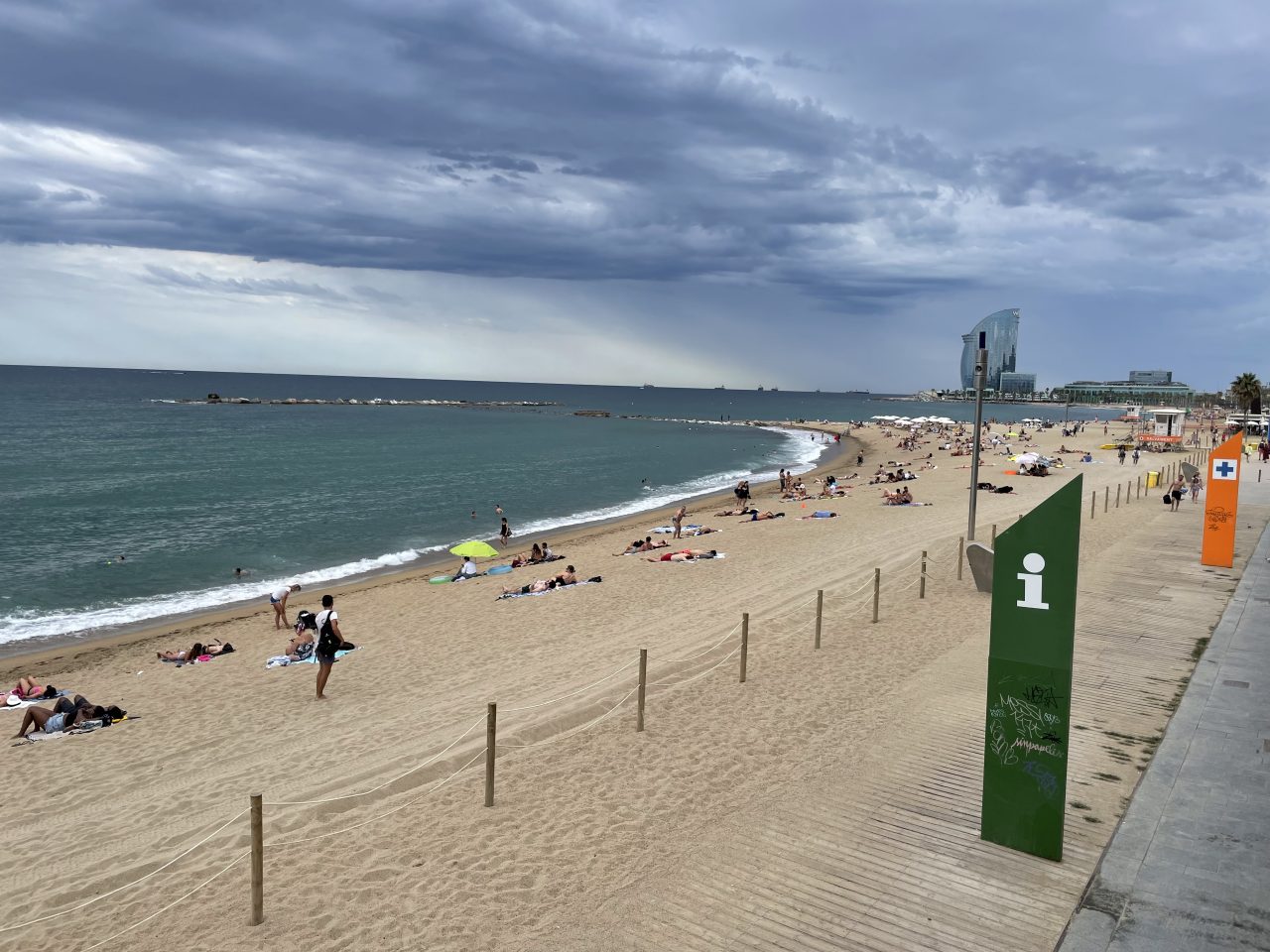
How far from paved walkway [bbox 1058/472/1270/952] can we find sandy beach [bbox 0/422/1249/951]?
0.33m

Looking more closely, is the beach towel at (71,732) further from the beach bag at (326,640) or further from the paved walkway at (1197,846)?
the paved walkway at (1197,846)

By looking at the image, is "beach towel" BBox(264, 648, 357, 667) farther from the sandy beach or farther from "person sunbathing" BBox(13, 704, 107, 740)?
"person sunbathing" BBox(13, 704, 107, 740)

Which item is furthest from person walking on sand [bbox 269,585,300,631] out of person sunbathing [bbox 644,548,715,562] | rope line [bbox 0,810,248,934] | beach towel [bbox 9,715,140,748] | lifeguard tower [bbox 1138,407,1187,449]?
lifeguard tower [bbox 1138,407,1187,449]

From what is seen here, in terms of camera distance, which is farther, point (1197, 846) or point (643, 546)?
point (643, 546)

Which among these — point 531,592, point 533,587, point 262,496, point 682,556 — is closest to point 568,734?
point 531,592

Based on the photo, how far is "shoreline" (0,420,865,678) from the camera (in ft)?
55.2

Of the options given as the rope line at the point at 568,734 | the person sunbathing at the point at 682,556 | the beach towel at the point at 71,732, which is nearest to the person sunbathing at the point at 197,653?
the beach towel at the point at 71,732

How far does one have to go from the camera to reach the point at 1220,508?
1717cm

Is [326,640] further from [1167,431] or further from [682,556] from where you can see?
[1167,431]

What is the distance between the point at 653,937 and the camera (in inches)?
215

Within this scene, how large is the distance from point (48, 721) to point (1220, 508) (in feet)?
70.2

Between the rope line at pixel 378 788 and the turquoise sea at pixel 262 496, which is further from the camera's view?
the turquoise sea at pixel 262 496

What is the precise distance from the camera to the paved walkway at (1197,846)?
5246 millimetres

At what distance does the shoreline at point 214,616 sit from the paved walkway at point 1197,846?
58.8 feet
